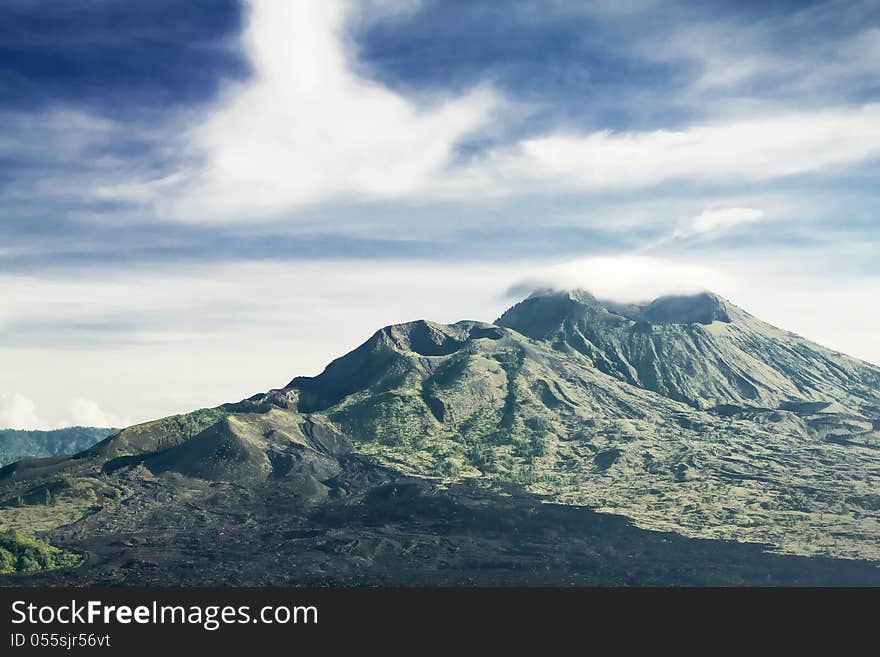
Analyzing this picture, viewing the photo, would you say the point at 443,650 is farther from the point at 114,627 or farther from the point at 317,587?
the point at 317,587

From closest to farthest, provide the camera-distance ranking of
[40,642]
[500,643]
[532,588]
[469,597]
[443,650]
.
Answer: [40,642]
[443,650]
[500,643]
[469,597]
[532,588]

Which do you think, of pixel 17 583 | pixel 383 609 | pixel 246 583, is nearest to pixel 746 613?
pixel 383 609

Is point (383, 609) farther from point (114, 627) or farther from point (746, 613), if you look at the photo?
point (746, 613)

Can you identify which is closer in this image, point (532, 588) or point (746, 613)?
point (746, 613)

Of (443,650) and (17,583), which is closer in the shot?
(443,650)

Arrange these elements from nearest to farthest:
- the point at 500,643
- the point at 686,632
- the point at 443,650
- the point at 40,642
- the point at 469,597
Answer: the point at 40,642 < the point at 443,650 < the point at 500,643 < the point at 686,632 < the point at 469,597

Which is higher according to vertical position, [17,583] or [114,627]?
[114,627]

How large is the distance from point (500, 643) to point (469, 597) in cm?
5925

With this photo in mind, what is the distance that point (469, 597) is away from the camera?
538 feet

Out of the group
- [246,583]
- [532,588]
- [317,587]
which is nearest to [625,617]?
[532,588]

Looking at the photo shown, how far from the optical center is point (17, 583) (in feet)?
655

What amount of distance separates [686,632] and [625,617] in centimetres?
985

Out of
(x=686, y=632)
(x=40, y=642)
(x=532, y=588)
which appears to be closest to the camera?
(x=40, y=642)

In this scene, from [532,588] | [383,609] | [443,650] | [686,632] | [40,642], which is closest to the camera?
[40,642]
